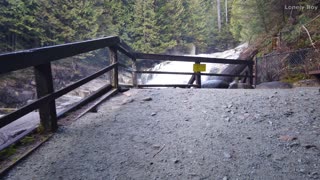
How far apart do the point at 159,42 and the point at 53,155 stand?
29.0 m

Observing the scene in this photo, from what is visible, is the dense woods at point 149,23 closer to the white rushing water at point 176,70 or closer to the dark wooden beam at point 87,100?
the white rushing water at point 176,70

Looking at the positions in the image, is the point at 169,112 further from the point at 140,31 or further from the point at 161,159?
the point at 140,31

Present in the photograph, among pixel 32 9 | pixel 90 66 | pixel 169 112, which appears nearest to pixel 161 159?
pixel 169 112

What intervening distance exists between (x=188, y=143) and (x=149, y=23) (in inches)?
1087

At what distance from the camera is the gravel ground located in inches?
90.5

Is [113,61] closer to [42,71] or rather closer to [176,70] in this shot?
[42,71]

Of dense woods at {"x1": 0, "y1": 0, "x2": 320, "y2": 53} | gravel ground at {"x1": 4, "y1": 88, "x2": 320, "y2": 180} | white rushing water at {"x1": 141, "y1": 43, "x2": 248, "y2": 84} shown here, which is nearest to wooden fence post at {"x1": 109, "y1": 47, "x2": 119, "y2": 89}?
gravel ground at {"x1": 4, "y1": 88, "x2": 320, "y2": 180}

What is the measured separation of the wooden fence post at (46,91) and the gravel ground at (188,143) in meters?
0.16

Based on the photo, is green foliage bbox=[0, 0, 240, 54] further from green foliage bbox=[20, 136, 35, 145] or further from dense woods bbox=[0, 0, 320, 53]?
green foliage bbox=[20, 136, 35, 145]

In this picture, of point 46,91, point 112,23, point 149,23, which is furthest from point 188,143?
point 149,23

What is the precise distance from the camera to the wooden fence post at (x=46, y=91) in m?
2.88

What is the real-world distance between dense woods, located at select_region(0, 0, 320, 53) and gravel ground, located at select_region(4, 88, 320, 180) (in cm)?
921

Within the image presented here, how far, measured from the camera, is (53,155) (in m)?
2.59

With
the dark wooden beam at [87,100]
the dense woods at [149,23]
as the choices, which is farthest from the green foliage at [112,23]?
the dark wooden beam at [87,100]
